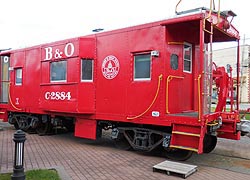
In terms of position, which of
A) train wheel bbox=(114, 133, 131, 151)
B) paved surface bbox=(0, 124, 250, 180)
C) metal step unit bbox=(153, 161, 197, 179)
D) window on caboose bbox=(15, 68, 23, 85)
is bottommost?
paved surface bbox=(0, 124, 250, 180)

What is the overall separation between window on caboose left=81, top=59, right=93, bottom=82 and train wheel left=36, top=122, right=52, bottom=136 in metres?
3.20

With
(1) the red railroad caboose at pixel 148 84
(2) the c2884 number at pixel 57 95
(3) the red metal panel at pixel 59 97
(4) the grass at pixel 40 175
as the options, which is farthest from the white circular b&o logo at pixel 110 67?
(4) the grass at pixel 40 175

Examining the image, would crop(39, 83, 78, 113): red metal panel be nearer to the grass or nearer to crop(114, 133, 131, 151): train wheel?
crop(114, 133, 131, 151): train wheel

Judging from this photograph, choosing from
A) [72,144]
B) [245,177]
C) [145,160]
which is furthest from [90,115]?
[245,177]

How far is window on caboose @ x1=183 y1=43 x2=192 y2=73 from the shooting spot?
Answer: 26.3ft

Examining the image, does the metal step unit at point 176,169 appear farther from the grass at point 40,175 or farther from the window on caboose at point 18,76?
the window on caboose at point 18,76

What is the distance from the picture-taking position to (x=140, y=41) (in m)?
7.75

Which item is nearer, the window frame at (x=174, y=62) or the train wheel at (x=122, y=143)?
the window frame at (x=174, y=62)

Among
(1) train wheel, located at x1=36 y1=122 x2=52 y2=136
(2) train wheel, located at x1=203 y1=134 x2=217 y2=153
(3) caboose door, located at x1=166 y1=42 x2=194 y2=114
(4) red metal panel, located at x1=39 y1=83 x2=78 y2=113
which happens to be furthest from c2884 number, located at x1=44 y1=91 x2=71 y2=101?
(2) train wheel, located at x1=203 y1=134 x2=217 y2=153

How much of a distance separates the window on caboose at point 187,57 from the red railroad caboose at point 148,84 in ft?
0.09

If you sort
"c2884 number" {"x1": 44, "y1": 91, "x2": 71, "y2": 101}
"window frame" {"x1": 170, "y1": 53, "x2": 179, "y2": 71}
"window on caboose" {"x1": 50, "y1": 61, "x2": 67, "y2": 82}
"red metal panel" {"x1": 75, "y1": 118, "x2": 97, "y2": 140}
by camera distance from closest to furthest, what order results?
1. "window frame" {"x1": 170, "y1": 53, "x2": 179, "y2": 71}
2. "red metal panel" {"x1": 75, "y1": 118, "x2": 97, "y2": 140}
3. "c2884 number" {"x1": 44, "y1": 91, "x2": 71, "y2": 101}
4. "window on caboose" {"x1": 50, "y1": 61, "x2": 67, "y2": 82}

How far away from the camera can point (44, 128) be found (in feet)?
37.2

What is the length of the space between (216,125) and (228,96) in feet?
3.07

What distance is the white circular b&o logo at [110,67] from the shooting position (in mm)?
8344
